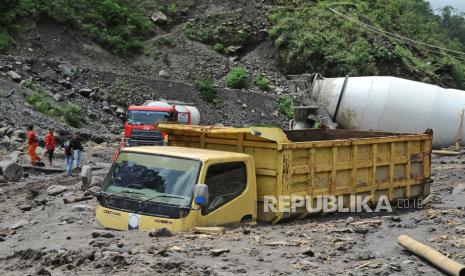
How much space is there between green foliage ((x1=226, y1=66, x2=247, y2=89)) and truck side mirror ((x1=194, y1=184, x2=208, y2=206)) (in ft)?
95.5

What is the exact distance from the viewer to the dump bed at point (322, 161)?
8.91 meters

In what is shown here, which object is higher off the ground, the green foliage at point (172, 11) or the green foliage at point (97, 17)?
the green foliage at point (172, 11)

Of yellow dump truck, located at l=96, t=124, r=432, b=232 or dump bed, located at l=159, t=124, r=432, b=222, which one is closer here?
yellow dump truck, located at l=96, t=124, r=432, b=232

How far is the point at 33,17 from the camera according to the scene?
A: 33.4 m

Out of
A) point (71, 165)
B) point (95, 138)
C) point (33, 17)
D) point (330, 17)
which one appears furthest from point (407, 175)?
point (330, 17)

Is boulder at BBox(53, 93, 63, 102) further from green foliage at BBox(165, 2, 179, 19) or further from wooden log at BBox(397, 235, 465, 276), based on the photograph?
wooden log at BBox(397, 235, 465, 276)

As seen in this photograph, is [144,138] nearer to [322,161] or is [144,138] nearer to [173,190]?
[322,161]

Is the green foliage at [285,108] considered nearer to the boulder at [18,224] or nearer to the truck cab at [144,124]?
the truck cab at [144,124]

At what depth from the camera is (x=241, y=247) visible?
730 cm

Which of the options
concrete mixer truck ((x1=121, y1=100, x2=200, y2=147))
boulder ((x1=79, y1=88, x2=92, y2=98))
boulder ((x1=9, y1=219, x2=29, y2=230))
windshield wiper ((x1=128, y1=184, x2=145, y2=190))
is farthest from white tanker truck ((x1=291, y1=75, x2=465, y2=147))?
windshield wiper ((x1=128, y1=184, x2=145, y2=190))

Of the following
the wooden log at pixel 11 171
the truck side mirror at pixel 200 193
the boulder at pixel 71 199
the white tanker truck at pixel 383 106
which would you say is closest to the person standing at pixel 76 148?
the wooden log at pixel 11 171

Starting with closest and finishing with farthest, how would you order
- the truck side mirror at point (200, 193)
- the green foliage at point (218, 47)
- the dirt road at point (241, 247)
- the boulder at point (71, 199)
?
the dirt road at point (241, 247) → the truck side mirror at point (200, 193) → the boulder at point (71, 199) → the green foliage at point (218, 47)

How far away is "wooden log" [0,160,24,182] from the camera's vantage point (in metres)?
16.4

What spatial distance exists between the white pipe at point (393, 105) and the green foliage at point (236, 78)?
13.4m
